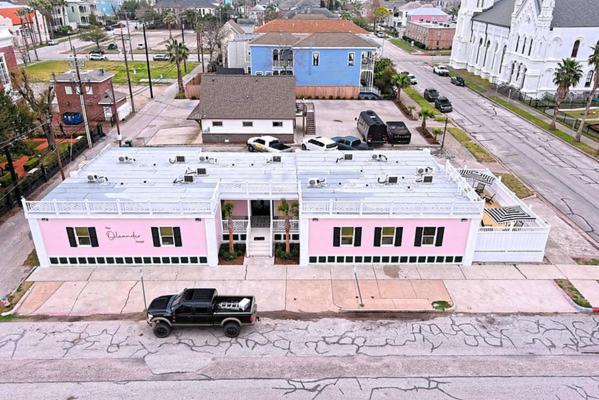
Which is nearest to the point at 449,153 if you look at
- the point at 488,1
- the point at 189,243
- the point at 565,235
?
the point at 565,235

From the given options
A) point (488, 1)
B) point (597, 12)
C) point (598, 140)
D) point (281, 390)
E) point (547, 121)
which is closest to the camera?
point (281, 390)

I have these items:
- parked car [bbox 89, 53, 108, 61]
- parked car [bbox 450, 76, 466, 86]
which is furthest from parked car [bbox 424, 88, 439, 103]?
parked car [bbox 89, 53, 108, 61]

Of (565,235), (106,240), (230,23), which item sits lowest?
(565,235)

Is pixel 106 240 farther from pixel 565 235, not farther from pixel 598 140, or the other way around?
pixel 598 140

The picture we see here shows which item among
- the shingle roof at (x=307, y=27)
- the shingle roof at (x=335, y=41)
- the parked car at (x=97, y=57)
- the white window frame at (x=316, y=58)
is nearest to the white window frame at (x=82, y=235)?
the white window frame at (x=316, y=58)

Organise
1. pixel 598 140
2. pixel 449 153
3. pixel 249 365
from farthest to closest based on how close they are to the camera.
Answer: pixel 598 140
pixel 449 153
pixel 249 365

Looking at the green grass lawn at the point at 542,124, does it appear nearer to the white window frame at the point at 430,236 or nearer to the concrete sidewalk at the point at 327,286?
the concrete sidewalk at the point at 327,286

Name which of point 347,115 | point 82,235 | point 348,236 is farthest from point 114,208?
point 347,115
